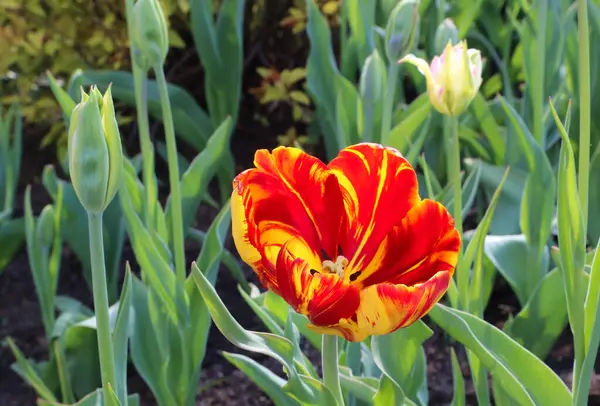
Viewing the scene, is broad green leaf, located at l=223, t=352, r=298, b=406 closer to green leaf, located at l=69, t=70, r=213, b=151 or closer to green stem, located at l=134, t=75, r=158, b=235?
green stem, located at l=134, t=75, r=158, b=235

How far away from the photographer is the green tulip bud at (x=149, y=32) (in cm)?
100

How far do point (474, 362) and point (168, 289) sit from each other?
406mm

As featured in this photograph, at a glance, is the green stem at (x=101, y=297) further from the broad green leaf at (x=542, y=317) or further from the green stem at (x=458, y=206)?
the broad green leaf at (x=542, y=317)

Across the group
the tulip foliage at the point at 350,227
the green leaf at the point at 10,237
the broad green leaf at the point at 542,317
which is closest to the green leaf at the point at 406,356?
the tulip foliage at the point at 350,227

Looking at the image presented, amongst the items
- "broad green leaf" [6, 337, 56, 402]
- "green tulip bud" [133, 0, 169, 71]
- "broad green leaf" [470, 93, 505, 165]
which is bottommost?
"broad green leaf" [6, 337, 56, 402]

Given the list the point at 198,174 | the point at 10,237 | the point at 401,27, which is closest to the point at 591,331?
the point at 401,27

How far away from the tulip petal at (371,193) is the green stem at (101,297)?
0.20 m

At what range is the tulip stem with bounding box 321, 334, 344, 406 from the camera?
633 millimetres

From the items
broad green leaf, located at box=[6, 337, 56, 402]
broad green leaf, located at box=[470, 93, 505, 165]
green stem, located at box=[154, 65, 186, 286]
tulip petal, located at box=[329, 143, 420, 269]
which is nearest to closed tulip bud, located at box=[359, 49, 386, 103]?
green stem, located at box=[154, 65, 186, 286]

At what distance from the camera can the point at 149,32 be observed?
101 cm

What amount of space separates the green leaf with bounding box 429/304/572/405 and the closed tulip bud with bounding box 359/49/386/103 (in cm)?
41

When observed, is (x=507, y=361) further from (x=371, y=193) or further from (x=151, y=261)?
(x=151, y=261)

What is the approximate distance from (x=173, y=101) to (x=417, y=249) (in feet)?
4.25

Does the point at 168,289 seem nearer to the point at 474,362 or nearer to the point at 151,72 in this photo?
the point at 474,362
